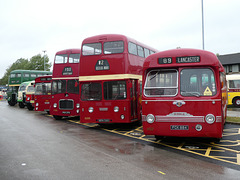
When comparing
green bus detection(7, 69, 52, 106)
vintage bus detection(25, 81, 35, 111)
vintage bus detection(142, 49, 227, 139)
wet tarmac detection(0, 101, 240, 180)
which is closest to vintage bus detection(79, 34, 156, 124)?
wet tarmac detection(0, 101, 240, 180)

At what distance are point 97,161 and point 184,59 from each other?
3.96 metres

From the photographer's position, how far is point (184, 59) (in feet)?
27.5

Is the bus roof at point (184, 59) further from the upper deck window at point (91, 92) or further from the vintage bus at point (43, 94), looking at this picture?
the vintage bus at point (43, 94)

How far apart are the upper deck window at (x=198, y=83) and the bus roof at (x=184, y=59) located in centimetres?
24

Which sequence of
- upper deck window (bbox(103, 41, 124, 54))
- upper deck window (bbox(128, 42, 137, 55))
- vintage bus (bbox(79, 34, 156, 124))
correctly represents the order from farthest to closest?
upper deck window (bbox(128, 42, 137, 55)) < upper deck window (bbox(103, 41, 124, 54)) < vintage bus (bbox(79, 34, 156, 124))

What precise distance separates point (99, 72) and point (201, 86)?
548 centimetres

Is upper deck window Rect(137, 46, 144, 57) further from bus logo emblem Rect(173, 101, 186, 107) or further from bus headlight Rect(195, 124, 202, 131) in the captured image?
bus headlight Rect(195, 124, 202, 131)

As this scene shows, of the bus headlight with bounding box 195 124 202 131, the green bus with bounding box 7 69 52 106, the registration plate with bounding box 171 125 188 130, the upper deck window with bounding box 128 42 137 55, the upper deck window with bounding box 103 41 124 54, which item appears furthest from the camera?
the green bus with bounding box 7 69 52 106

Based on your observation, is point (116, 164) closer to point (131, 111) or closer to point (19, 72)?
point (131, 111)

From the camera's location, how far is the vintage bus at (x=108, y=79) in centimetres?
1212

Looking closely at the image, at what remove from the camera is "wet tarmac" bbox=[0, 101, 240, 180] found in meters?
5.78

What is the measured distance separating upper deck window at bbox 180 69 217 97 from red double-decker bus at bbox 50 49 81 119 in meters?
9.05

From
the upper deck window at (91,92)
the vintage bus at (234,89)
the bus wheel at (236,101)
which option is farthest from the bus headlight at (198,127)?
the bus wheel at (236,101)

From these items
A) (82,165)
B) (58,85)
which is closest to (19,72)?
(58,85)
